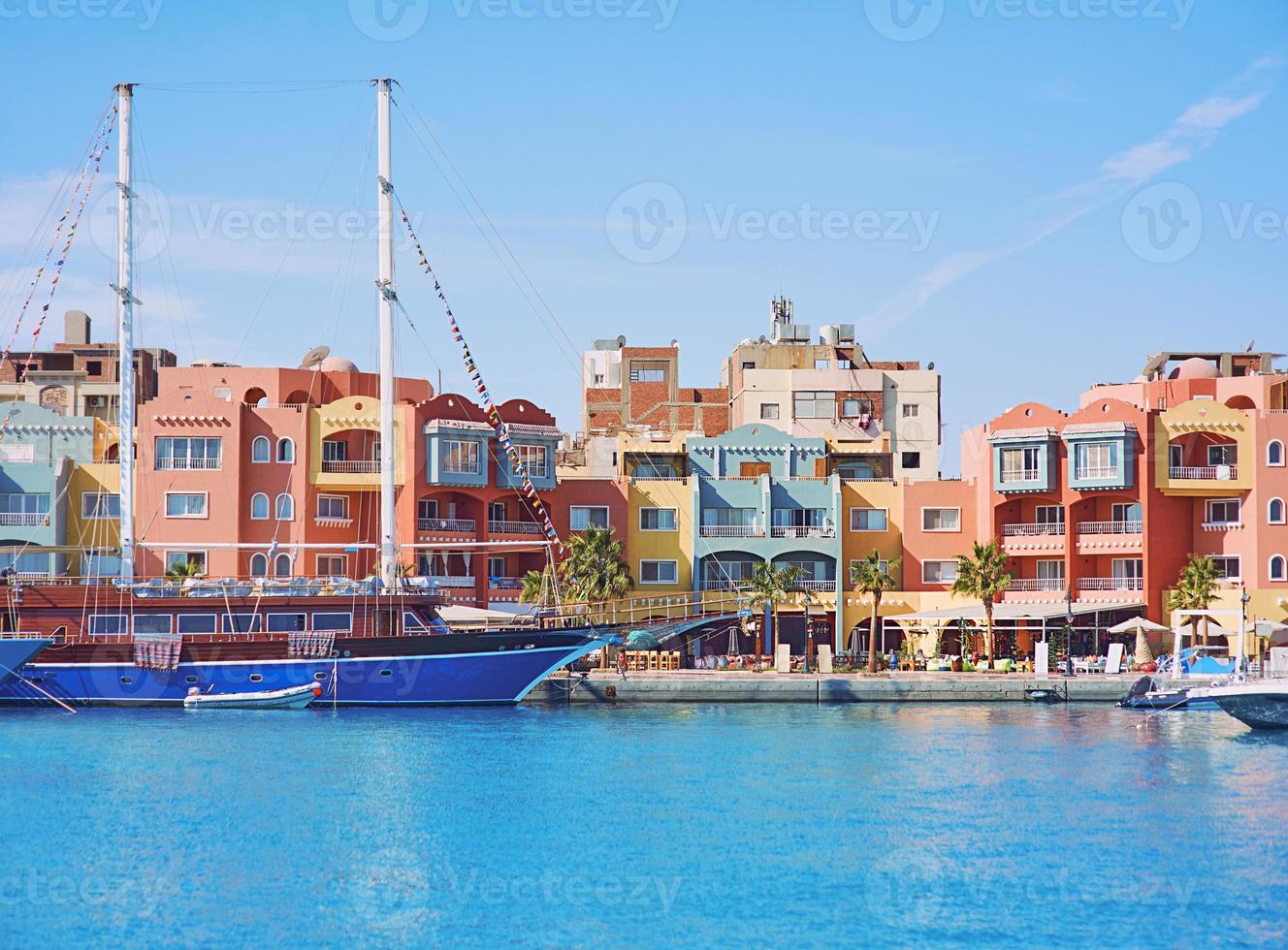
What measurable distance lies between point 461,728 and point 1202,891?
25.0 m

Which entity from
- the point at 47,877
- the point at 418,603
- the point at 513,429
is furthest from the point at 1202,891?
the point at 513,429

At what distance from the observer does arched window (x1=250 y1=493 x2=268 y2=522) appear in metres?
66.0

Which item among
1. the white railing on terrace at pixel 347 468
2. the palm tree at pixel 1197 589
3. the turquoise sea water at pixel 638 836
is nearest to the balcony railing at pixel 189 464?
the white railing on terrace at pixel 347 468

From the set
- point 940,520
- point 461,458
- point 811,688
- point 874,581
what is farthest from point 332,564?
point 940,520

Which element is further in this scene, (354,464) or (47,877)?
(354,464)

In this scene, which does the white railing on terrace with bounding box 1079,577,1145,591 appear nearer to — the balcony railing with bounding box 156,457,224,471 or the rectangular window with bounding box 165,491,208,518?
the balcony railing with bounding box 156,457,224,471

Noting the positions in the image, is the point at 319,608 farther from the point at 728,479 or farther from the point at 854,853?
the point at 854,853

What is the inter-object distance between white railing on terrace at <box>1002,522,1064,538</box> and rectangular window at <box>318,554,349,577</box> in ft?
88.0

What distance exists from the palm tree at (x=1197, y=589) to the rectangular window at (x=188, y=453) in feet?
122

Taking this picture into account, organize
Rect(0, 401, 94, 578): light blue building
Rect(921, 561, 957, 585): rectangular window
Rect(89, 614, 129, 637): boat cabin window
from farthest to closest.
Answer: Rect(921, 561, 957, 585): rectangular window, Rect(0, 401, 94, 578): light blue building, Rect(89, 614, 129, 637): boat cabin window

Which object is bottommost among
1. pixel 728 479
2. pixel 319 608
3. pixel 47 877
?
pixel 47 877

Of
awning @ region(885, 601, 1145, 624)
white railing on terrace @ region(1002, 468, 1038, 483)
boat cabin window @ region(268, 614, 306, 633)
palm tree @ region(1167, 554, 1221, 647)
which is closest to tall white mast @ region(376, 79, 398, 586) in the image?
boat cabin window @ region(268, 614, 306, 633)

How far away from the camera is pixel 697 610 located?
68.1 metres

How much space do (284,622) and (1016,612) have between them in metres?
28.0
